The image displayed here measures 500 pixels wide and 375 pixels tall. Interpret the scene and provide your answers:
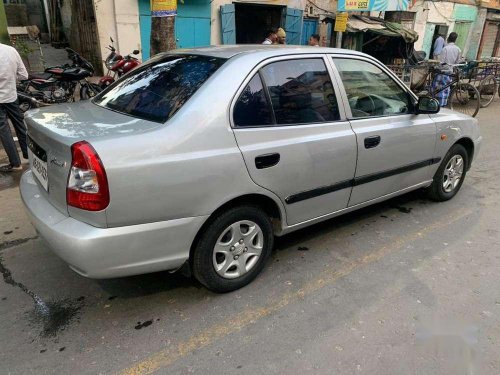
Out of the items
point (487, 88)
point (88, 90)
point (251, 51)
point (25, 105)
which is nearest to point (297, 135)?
point (251, 51)

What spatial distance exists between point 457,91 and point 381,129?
7332 millimetres

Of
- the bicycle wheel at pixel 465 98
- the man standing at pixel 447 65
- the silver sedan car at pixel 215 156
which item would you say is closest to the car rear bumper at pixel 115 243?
the silver sedan car at pixel 215 156

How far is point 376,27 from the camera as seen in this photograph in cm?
1431

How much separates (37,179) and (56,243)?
2.25 feet

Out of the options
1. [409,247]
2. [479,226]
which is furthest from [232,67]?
[479,226]

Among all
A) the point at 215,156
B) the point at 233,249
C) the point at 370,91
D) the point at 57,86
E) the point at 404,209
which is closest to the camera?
the point at 215,156

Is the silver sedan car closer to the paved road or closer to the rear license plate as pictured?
the rear license plate

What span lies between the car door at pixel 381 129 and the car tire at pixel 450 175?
1.36 ft

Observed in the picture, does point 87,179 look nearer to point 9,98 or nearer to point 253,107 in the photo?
point 253,107

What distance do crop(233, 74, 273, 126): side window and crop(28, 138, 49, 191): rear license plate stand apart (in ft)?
4.05

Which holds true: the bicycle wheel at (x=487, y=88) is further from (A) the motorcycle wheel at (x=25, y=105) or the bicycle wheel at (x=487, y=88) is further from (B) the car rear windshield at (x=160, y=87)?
(A) the motorcycle wheel at (x=25, y=105)

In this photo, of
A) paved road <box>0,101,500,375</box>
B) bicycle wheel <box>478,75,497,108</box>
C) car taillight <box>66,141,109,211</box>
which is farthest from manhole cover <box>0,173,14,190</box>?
bicycle wheel <box>478,75,497,108</box>

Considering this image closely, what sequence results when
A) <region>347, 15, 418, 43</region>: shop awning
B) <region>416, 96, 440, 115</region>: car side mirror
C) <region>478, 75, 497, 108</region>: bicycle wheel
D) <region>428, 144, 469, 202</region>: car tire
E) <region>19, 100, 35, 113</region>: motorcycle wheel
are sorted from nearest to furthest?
<region>416, 96, 440, 115</region>: car side mirror < <region>428, 144, 469, 202</region>: car tire < <region>19, 100, 35, 113</region>: motorcycle wheel < <region>478, 75, 497, 108</region>: bicycle wheel < <region>347, 15, 418, 43</region>: shop awning

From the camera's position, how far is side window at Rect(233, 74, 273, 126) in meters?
2.68
